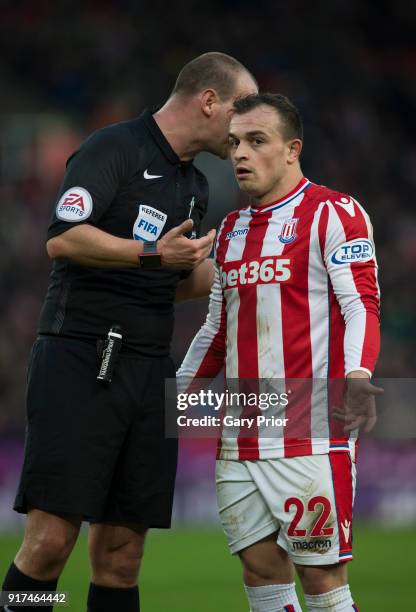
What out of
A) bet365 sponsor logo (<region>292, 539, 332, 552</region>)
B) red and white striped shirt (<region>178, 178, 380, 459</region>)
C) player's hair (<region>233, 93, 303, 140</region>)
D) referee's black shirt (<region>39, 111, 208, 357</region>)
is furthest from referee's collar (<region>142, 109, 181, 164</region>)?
bet365 sponsor logo (<region>292, 539, 332, 552</region>)

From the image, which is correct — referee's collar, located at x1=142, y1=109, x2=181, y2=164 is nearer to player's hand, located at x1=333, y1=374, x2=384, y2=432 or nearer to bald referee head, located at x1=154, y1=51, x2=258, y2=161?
Result: bald referee head, located at x1=154, y1=51, x2=258, y2=161

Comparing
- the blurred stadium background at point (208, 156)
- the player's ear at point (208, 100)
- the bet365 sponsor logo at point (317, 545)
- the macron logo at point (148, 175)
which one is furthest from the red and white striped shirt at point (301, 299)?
the blurred stadium background at point (208, 156)

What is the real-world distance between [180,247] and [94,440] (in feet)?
2.69

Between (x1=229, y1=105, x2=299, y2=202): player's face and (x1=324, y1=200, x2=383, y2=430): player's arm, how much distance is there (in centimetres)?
27

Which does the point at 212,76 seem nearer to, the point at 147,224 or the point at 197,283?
the point at 147,224

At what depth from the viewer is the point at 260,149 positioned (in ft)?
13.4

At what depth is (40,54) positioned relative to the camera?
54.4ft

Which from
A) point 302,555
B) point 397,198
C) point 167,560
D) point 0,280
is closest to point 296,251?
point 302,555

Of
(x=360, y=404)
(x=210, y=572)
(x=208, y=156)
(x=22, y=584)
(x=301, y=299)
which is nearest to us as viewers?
(x=360, y=404)

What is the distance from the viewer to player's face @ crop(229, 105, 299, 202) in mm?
4094

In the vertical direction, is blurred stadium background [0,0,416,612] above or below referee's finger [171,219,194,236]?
above

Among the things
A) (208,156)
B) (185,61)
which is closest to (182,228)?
(208,156)

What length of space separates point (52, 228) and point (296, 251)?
0.93m

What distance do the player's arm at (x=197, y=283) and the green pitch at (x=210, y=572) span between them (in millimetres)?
2596
